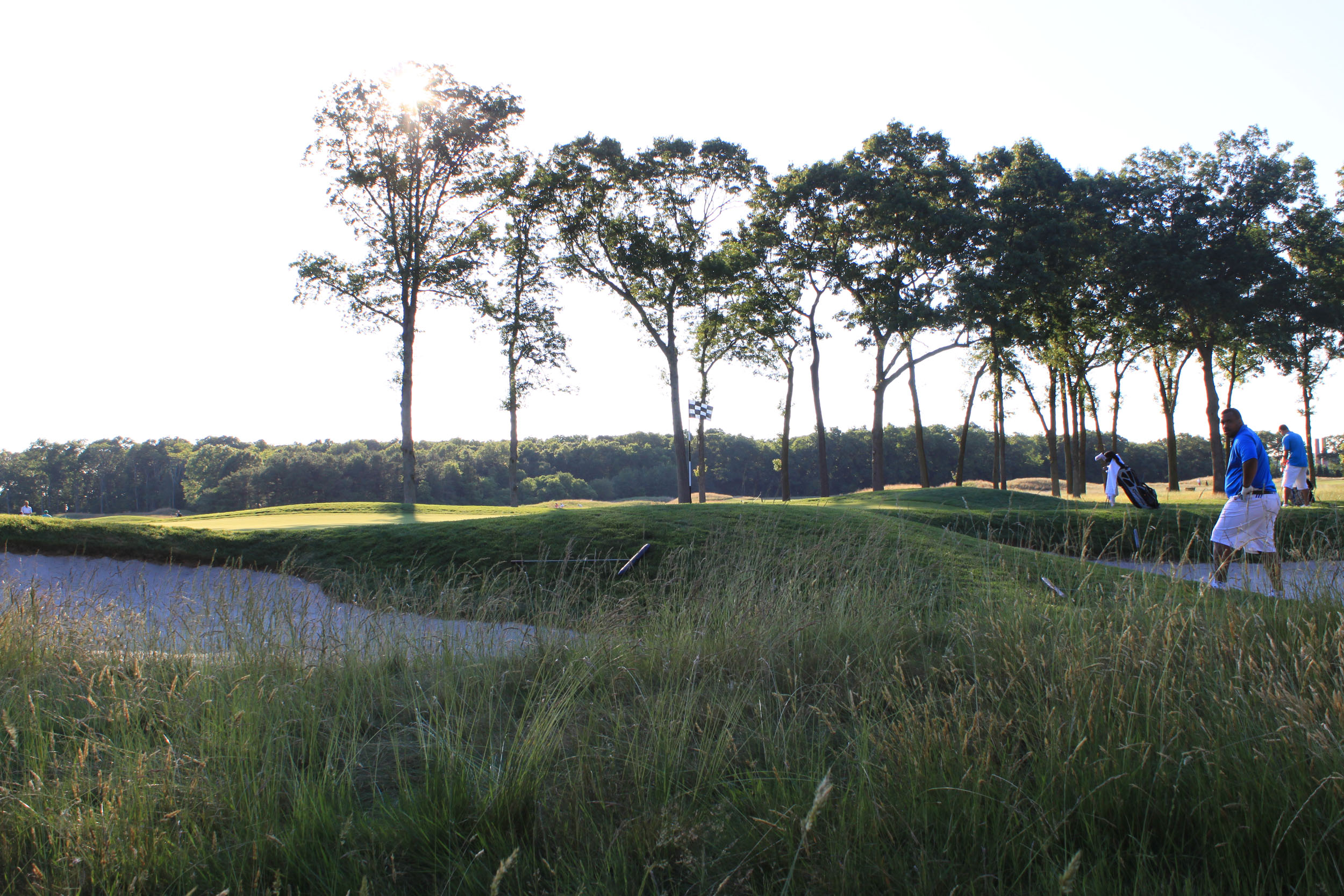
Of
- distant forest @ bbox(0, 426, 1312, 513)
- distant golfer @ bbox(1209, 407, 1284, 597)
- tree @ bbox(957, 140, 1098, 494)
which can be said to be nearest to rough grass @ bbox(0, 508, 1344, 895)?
distant golfer @ bbox(1209, 407, 1284, 597)

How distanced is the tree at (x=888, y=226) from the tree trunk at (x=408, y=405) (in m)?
15.4

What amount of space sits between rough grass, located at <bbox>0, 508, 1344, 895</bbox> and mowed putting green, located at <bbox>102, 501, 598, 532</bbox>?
9751mm

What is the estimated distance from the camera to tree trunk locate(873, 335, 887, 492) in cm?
2830

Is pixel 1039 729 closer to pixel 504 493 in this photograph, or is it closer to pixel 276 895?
pixel 276 895

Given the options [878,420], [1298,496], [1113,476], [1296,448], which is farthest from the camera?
[878,420]

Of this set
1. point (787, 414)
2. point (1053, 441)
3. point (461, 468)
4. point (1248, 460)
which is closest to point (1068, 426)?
point (1053, 441)

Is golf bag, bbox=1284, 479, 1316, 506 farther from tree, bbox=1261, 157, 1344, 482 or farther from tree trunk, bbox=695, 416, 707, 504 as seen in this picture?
tree trunk, bbox=695, 416, 707, 504

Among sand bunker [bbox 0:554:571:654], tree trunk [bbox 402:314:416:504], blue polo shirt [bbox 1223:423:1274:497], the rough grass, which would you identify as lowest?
the rough grass

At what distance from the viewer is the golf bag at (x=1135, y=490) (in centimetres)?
1150

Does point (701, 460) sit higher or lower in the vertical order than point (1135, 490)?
higher

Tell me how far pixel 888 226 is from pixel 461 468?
230 ft

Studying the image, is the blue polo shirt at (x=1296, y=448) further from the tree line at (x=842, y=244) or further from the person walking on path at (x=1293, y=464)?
Answer: the tree line at (x=842, y=244)

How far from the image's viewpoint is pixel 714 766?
2.81m

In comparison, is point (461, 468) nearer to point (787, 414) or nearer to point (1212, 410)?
point (787, 414)
